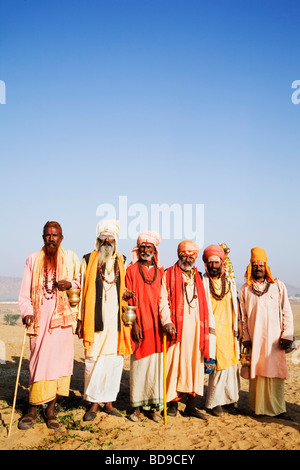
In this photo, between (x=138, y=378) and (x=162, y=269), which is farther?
(x=162, y=269)

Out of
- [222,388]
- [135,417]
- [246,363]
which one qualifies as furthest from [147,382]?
[246,363]

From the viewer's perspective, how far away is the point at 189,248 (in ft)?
19.3

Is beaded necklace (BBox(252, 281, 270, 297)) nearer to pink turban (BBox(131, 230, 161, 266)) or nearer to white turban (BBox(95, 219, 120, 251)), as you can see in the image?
pink turban (BBox(131, 230, 161, 266))

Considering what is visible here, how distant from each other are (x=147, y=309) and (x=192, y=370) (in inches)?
42.8

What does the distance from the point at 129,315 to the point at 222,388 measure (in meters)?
1.85

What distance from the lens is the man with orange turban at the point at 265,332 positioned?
224 inches

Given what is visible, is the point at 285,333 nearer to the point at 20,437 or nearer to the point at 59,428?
the point at 59,428

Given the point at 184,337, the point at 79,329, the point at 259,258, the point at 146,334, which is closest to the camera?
the point at 79,329

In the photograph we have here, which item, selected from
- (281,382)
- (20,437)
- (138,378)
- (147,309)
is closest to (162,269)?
(147,309)

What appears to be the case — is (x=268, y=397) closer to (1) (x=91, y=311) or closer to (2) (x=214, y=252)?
(2) (x=214, y=252)

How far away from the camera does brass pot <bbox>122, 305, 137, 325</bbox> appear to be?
5.29 metres

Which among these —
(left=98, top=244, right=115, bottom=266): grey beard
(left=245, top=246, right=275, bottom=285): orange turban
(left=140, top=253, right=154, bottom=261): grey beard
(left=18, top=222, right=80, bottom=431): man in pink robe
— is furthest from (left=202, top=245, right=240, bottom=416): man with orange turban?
(left=18, top=222, right=80, bottom=431): man in pink robe
